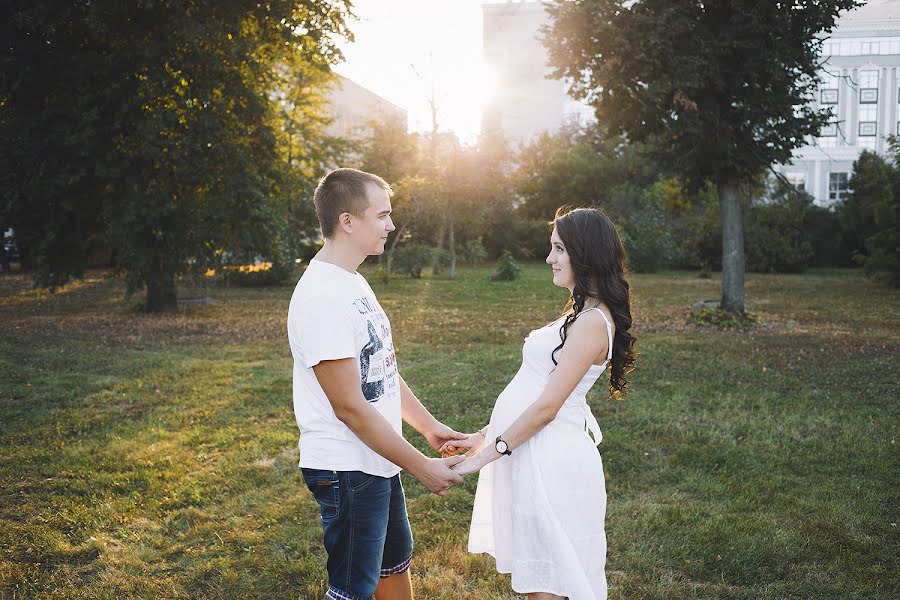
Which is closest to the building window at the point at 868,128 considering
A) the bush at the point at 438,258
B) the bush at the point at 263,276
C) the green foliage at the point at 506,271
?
the bush at the point at 438,258

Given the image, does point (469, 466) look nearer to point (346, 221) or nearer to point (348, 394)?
point (348, 394)

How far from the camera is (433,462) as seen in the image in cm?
269

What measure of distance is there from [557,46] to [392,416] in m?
11.9

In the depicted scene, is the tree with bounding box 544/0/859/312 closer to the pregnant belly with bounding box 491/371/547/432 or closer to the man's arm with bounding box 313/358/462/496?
the pregnant belly with bounding box 491/371/547/432

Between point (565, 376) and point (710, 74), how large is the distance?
11.2m

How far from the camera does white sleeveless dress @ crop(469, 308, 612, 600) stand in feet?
8.95

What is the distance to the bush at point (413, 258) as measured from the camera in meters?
27.3

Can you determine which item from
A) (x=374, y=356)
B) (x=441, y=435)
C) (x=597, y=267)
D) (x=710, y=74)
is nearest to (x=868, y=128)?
(x=710, y=74)

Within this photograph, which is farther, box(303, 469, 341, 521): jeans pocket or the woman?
the woman

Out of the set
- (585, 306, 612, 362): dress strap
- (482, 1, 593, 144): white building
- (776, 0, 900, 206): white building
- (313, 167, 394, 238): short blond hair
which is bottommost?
(585, 306, 612, 362): dress strap

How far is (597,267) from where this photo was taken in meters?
2.88

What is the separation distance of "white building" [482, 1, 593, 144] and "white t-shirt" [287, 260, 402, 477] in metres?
61.3

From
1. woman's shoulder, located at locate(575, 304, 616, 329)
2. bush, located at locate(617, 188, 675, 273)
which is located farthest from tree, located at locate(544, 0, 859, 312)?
bush, located at locate(617, 188, 675, 273)

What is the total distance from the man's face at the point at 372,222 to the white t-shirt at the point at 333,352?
14 centimetres
